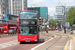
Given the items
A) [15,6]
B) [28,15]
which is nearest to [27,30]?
[28,15]

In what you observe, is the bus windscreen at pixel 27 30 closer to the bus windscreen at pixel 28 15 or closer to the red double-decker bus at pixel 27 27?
the red double-decker bus at pixel 27 27

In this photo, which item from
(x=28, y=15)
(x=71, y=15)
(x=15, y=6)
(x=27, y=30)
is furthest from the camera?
(x=15, y=6)

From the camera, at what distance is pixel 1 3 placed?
11494 cm

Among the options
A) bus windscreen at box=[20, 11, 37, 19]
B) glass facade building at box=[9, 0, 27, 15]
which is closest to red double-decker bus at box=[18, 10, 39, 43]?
bus windscreen at box=[20, 11, 37, 19]

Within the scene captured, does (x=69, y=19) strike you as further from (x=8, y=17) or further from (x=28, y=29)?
(x=28, y=29)

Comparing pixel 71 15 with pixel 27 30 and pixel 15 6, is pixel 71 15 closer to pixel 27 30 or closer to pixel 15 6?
pixel 15 6

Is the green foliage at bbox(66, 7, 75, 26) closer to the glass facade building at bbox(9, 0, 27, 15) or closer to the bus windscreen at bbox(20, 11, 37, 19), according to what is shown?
the glass facade building at bbox(9, 0, 27, 15)

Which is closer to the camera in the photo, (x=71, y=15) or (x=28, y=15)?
(x=28, y=15)

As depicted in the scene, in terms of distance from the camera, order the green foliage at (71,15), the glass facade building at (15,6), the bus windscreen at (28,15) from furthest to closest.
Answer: the glass facade building at (15,6)
the green foliage at (71,15)
the bus windscreen at (28,15)

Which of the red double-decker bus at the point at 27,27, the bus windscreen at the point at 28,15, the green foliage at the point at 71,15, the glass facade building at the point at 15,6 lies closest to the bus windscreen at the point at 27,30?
the red double-decker bus at the point at 27,27

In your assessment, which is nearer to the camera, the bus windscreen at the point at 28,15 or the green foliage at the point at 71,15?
the bus windscreen at the point at 28,15

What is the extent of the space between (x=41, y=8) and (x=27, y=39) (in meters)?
43.9

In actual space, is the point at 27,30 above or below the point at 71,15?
below

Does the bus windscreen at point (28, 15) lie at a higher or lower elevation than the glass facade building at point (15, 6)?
lower
